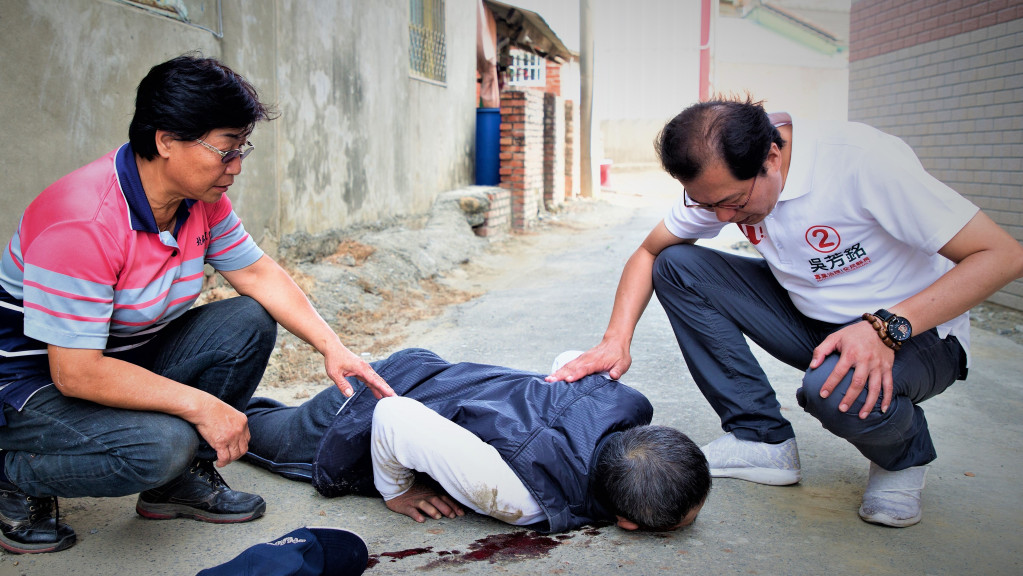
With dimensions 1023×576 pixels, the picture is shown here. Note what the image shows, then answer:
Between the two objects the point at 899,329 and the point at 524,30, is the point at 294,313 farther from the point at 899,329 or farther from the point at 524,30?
the point at 524,30

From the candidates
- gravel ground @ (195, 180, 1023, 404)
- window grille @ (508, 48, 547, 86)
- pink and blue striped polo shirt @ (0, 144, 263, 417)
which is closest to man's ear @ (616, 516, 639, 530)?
pink and blue striped polo shirt @ (0, 144, 263, 417)

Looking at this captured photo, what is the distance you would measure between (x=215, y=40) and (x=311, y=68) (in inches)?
43.0

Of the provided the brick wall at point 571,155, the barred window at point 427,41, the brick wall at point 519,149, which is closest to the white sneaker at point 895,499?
the barred window at point 427,41

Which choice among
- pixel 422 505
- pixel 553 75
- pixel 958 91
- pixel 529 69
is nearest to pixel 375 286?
pixel 422 505

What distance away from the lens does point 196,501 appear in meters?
2.17

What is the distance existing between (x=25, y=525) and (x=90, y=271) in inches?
→ 28.9

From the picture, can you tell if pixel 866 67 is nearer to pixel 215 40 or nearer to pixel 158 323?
pixel 215 40

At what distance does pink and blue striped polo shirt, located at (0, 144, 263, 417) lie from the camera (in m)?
1.71

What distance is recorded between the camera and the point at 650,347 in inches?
165

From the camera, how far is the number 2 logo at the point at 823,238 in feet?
7.43

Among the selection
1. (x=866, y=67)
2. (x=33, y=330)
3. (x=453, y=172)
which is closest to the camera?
(x=33, y=330)

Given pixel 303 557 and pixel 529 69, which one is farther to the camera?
pixel 529 69

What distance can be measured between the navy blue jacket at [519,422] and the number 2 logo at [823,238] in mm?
695

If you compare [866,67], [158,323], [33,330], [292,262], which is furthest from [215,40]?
[866,67]
